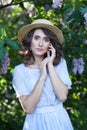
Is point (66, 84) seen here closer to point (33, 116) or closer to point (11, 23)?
point (33, 116)

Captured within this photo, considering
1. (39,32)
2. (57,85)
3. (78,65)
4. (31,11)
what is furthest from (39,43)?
(31,11)

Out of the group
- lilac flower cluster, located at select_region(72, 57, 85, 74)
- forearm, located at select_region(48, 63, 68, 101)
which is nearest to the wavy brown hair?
forearm, located at select_region(48, 63, 68, 101)

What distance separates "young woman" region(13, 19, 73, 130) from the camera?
3.25m

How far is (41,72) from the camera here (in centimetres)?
327

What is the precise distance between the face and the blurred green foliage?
0.15 m

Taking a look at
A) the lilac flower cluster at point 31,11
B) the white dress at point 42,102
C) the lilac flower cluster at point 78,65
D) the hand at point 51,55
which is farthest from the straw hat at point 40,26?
the lilac flower cluster at point 31,11

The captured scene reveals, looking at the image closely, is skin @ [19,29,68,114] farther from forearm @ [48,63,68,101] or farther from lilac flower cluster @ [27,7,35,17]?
lilac flower cluster @ [27,7,35,17]

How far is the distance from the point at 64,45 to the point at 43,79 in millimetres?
1243

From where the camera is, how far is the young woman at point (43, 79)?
325cm

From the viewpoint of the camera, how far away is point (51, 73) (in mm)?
3238

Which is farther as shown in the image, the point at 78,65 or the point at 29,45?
the point at 78,65

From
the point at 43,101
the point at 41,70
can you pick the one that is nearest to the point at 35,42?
the point at 41,70

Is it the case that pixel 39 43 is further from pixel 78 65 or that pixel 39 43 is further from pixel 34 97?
pixel 78 65

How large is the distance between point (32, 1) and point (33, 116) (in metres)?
1.74
